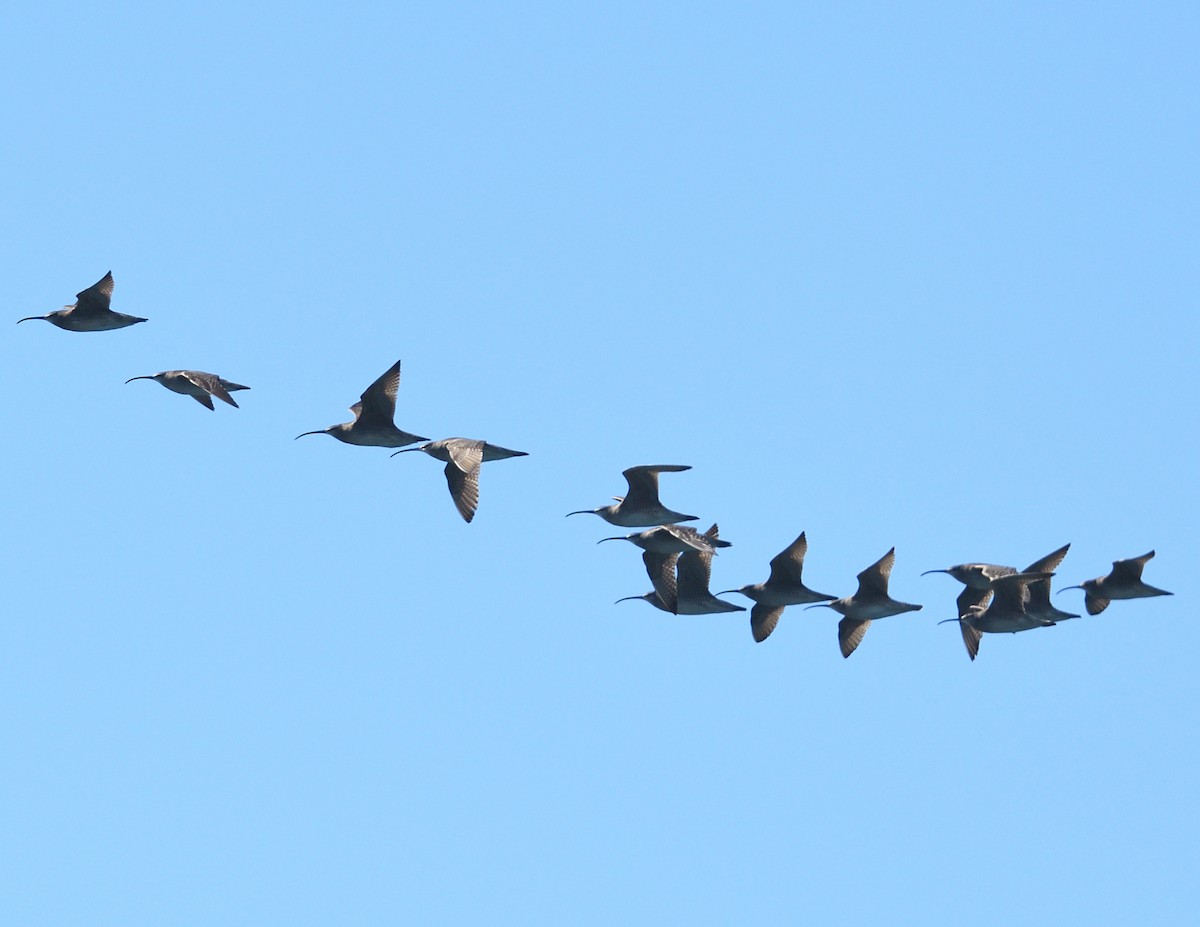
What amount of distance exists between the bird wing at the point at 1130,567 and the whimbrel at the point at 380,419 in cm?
1783

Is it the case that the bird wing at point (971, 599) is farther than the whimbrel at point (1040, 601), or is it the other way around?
the bird wing at point (971, 599)

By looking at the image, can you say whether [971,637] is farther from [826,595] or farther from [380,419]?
[380,419]

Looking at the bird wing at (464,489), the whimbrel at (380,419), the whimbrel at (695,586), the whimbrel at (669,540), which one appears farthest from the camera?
the whimbrel at (695,586)

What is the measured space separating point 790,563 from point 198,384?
15524 mm

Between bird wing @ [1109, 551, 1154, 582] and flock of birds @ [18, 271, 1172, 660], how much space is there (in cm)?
2

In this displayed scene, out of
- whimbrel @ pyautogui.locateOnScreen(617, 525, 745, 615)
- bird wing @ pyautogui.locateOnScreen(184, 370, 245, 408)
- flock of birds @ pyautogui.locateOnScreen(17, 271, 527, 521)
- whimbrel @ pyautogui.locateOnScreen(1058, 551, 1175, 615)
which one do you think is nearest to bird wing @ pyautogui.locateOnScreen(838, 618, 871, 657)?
whimbrel @ pyautogui.locateOnScreen(617, 525, 745, 615)

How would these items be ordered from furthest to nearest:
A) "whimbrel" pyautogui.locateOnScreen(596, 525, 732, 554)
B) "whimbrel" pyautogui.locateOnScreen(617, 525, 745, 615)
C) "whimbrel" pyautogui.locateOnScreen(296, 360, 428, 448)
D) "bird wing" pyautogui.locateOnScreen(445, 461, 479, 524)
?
"whimbrel" pyautogui.locateOnScreen(617, 525, 745, 615) → "whimbrel" pyautogui.locateOnScreen(596, 525, 732, 554) → "whimbrel" pyautogui.locateOnScreen(296, 360, 428, 448) → "bird wing" pyautogui.locateOnScreen(445, 461, 479, 524)

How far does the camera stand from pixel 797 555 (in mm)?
65500

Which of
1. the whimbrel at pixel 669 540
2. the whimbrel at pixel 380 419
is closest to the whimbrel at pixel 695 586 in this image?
the whimbrel at pixel 669 540

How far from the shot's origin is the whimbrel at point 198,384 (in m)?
59.9

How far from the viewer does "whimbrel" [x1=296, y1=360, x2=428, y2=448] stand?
60375mm

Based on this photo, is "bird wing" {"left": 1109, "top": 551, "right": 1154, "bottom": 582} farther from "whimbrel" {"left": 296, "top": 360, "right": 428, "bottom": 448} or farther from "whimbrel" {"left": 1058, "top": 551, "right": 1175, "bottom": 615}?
"whimbrel" {"left": 296, "top": 360, "right": 428, "bottom": 448}

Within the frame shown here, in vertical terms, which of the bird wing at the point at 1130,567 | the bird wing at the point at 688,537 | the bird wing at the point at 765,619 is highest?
the bird wing at the point at 1130,567

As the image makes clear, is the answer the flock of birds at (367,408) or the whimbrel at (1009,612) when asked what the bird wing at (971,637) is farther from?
the flock of birds at (367,408)
